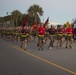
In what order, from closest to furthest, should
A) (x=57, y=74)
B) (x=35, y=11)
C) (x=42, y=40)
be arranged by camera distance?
(x=57, y=74) < (x=42, y=40) < (x=35, y=11)

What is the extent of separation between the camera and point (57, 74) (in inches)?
416

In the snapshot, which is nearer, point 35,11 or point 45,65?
point 45,65

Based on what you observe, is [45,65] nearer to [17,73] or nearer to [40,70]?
[40,70]

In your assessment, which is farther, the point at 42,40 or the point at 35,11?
the point at 35,11

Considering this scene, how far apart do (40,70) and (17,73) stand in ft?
3.47

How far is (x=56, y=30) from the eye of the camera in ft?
72.9

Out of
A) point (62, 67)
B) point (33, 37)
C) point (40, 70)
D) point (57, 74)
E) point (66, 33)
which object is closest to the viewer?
point (57, 74)

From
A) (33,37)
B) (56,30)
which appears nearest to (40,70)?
(56,30)

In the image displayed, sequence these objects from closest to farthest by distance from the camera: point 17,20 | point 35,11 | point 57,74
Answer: point 57,74
point 35,11
point 17,20

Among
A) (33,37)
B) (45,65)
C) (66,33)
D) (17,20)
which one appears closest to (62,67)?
(45,65)

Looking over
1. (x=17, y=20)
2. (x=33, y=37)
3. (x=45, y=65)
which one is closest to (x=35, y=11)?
(x=17, y=20)

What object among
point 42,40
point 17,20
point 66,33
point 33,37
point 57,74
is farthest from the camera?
point 17,20

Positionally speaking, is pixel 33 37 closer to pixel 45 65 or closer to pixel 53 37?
pixel 53 37

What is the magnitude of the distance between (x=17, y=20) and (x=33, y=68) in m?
93.8
